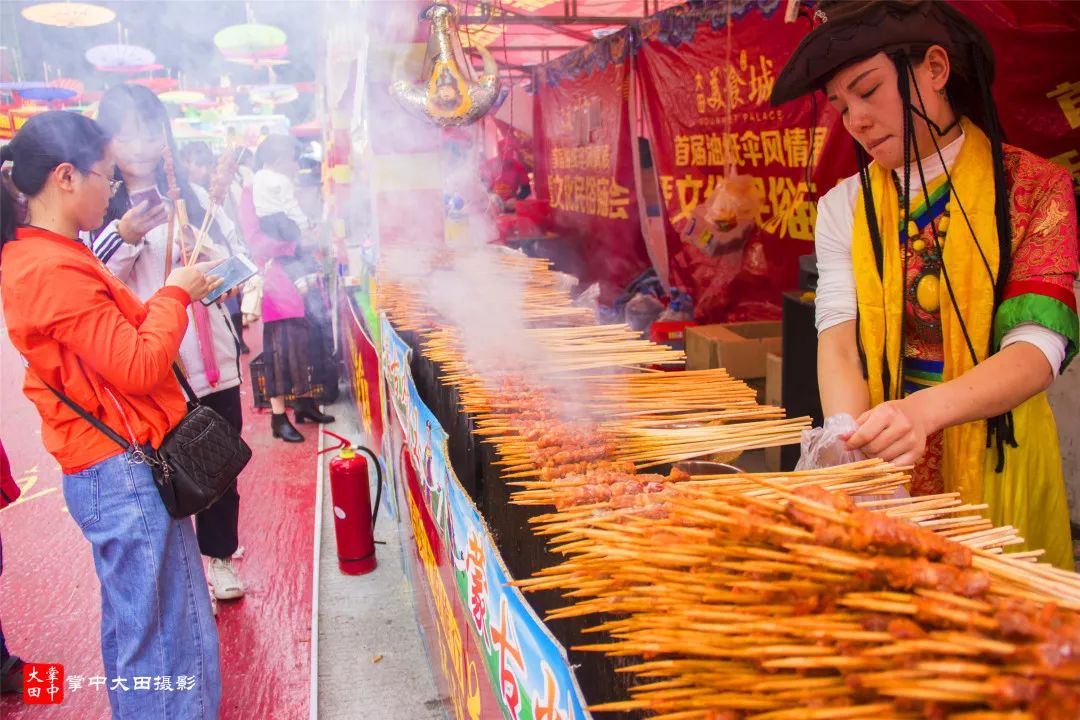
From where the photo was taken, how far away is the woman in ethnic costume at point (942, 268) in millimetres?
1753

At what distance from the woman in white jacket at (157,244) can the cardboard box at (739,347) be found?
11.5ft

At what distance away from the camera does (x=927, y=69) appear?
1.82 metres

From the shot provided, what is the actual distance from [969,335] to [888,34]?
755 millimetres

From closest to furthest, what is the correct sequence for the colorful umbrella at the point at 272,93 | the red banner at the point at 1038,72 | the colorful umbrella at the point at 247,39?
1. the red banner at the point at 1038,72
2. the colorful umbrella at the point at 247,39
3. the colorful umbrella at the point at 272,93

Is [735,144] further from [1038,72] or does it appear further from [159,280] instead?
[159,280]

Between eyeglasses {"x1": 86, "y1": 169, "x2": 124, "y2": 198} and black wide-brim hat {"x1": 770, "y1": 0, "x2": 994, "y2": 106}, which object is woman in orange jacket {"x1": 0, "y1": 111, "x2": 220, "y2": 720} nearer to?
eyeglasses {"x1": 86, "y1": 169, "x2": 124, "y2": 198}

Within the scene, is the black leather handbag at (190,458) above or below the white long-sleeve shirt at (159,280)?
below

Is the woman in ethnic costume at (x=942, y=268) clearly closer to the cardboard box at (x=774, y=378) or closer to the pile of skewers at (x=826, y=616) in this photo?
the pile of skewers at (x=826, y=616)

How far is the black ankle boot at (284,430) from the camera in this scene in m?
6.84

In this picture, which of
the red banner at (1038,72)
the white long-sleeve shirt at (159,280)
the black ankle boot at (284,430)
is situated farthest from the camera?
the black ankle boot at (284,430)

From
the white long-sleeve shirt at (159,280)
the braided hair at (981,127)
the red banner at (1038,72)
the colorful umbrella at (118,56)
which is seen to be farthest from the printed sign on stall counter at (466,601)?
the colorful umbrella at (118,56)

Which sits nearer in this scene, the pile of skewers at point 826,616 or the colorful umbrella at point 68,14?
the pile of skewers at point 826,616

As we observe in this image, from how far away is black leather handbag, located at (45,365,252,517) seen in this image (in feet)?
8.17

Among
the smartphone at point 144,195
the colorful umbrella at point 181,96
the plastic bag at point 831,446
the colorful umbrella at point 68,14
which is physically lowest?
the plastic bag at point 831,446
